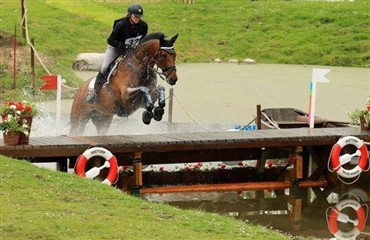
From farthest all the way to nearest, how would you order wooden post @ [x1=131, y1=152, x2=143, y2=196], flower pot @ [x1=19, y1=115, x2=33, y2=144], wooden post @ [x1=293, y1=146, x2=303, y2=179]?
wooden post @ [x1=293, y1=146, x2=303, y2=179] → wooden post @ [x1=131, y1=152, x2=143, y2=196] → flower pot @ [x1=19, y1=115, x2=33, y2=144]

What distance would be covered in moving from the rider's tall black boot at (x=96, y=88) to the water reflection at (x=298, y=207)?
205 cm

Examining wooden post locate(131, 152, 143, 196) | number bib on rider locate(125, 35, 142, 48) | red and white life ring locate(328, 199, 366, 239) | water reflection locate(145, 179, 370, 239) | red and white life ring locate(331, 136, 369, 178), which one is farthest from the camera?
number bib on rider locate(125, 35, 142, 48)

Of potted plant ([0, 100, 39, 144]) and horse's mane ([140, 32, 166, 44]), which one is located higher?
horse's mane ([140, 32, 166, 44])

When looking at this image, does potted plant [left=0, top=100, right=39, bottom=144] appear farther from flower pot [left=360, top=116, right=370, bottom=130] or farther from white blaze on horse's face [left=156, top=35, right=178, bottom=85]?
flower pot [left=360, top=116, right=370, bottom=130]

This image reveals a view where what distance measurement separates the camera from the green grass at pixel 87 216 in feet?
29.0

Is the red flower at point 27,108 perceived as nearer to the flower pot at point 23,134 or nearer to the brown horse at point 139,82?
the flower pot at point 23,134

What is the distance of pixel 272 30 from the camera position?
42.1 meters

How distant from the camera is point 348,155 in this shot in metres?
14.6

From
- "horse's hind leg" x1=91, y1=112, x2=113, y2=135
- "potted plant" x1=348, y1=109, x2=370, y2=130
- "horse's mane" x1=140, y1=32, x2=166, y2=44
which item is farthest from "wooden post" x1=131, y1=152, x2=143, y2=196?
"potted plant" x1=348, y1=109, x2=370, y2=130

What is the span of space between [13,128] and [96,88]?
118 inches

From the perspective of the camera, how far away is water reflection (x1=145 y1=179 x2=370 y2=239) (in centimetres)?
1259

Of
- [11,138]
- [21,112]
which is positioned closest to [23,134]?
[11,138]

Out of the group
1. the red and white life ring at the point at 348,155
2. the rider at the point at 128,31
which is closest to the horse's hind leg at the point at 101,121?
the rider at the point at 128,31

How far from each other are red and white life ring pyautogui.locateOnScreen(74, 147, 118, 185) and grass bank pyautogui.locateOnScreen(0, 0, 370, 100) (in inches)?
754
